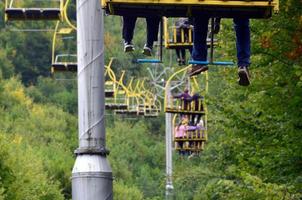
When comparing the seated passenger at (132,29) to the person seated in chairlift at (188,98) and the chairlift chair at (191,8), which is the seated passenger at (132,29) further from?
the person seated in chairlift at (188,98)

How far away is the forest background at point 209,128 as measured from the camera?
61.4 ft

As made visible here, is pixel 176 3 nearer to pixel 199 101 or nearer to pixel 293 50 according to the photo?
pixel 293 50

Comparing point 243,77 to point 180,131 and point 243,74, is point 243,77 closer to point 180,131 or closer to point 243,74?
point 243,74

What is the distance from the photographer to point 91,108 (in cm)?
961

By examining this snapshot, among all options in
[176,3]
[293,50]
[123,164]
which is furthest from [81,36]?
[123,164]

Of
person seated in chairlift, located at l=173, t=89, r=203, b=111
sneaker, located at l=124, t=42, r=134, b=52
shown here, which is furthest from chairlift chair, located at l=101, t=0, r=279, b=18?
person seated in chairlift, located at l=173, t=89, r=203, b=111

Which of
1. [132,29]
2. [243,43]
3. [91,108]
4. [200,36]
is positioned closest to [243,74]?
[243,43]

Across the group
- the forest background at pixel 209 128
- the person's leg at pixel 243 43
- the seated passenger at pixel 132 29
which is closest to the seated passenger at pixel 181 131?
the forest background at pixel 209 128

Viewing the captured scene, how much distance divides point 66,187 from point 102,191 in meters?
42.6

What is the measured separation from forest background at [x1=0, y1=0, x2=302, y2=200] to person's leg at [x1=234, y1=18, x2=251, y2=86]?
5542 mm

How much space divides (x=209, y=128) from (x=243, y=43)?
42.8 m

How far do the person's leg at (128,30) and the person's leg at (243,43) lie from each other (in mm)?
929

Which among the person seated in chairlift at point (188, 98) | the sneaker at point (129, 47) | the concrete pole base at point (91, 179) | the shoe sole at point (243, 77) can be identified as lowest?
the person seated in chairlift at point (188, 98)

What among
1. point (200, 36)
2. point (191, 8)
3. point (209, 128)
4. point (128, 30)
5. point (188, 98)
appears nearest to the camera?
point (191, 8)
